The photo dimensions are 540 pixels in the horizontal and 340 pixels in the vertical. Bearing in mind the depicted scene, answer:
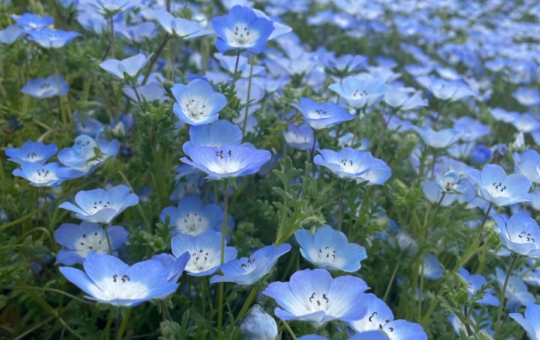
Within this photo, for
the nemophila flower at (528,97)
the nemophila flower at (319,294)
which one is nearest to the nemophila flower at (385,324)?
the nemophila flower at (319,294)

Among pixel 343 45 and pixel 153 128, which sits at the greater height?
pixel 153 128

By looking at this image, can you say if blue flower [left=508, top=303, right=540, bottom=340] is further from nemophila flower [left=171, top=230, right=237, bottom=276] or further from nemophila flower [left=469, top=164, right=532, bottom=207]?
nemophila flower [left=171, top=230, right=237, bottom=276]

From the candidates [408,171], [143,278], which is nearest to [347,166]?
[143,278]

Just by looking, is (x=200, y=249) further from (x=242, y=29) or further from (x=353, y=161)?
(x=242, y=29)

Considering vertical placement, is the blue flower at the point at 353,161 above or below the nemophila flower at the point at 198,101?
below

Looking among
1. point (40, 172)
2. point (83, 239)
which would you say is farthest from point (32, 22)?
point (83, 239)

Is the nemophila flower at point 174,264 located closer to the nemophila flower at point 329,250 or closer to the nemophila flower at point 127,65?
the nemophila flower at point 329,250

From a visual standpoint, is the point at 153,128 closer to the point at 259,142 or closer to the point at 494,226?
the point at 259,142
